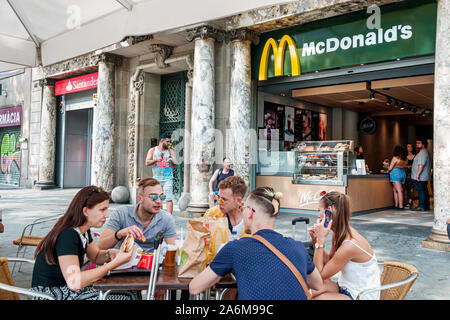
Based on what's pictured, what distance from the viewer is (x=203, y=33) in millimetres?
9141

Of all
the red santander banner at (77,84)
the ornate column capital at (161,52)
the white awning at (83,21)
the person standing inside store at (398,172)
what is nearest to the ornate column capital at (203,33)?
the ornate column capital at (161,52)

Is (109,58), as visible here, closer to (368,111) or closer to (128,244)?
(368,111)

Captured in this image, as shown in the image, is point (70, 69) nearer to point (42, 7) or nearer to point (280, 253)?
point (42, 7)

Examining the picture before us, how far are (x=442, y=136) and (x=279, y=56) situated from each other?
4.37 m

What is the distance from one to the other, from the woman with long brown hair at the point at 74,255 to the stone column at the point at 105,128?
988 centimetres

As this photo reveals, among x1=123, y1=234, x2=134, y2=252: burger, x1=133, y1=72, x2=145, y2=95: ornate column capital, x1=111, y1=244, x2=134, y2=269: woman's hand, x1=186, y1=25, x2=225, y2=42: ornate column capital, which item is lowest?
x1=111, y1=244, x2=134, y2=269: woman's hand

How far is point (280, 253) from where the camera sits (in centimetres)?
193

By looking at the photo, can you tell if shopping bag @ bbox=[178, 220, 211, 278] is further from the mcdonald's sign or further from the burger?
the mcdonald's sign

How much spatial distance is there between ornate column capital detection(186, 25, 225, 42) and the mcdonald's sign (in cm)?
121

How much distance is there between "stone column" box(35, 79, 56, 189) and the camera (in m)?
15.6

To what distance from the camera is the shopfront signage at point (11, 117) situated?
17531 millimetres

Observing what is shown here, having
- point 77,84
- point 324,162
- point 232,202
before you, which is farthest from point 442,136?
point 77,84

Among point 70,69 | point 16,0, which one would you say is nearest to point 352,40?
point 16,0

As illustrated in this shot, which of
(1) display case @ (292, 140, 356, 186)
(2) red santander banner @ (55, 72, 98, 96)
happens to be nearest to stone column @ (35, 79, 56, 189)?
(2) red santander banner @ (55, 72, 98, 96)
